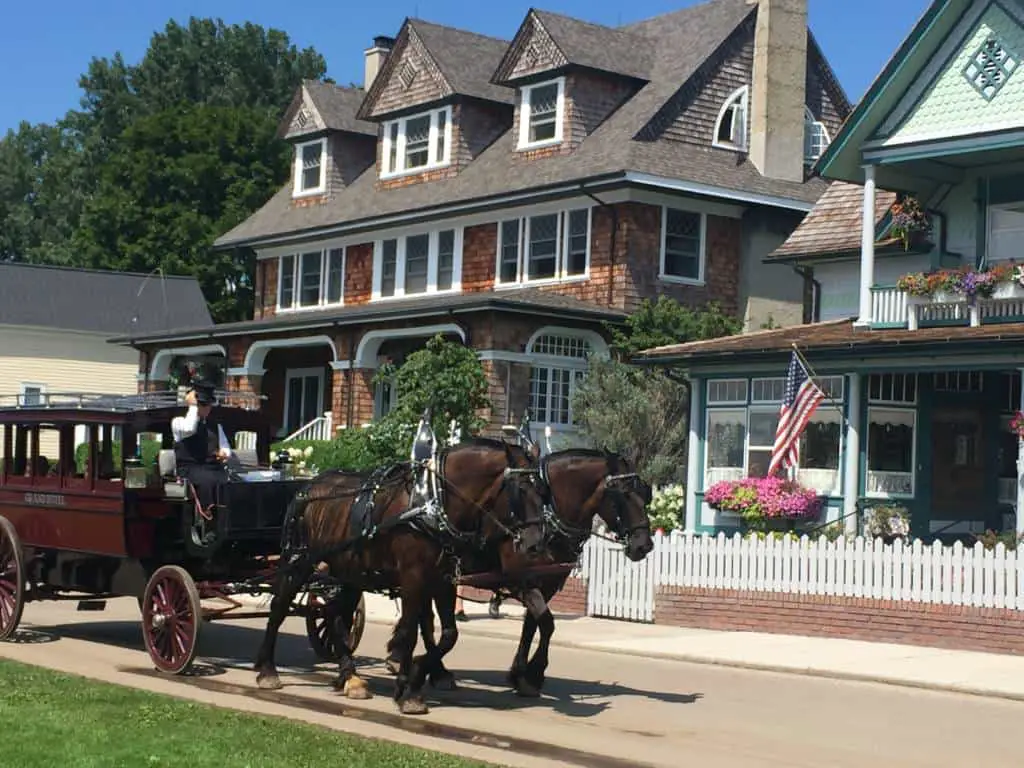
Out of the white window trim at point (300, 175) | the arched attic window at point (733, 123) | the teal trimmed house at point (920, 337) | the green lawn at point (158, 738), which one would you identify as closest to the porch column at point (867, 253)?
the teal trimmed house at point (920, 337)

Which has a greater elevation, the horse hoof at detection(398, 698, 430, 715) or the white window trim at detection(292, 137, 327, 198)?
the white window trim at detection(292, 137, 327, 198)

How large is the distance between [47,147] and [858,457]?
7463 cm

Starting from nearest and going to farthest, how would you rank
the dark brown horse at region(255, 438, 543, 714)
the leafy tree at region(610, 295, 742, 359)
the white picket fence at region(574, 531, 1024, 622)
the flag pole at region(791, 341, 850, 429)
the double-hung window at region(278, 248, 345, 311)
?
the dark brown horse at region(255, 438, 543, 714) < the white picket fence at region(574, 531, 1024, 622) < the flag pole at region(791, 341, 850, 429) < the leafy tree at region(610, 295, 742, 359) < the double-hung window at region(278, 248, 345, 311)

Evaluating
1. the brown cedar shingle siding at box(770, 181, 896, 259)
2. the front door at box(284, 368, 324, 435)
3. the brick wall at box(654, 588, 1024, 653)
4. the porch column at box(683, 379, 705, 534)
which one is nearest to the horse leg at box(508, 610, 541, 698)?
the brick wall at box(654, 588, 1024, 653)

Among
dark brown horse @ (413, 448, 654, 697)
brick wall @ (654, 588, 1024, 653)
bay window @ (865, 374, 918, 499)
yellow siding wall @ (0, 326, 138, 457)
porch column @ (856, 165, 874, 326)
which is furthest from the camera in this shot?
yellow siding wall @ (0, 326, 138, 457)

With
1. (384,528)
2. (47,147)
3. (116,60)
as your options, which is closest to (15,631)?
(384,528)

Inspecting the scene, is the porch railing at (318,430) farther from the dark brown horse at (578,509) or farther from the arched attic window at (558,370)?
the dark brown horse at (578,509)

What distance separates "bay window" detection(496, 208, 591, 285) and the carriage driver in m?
19.7

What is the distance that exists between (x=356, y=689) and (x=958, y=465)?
50.3 feet

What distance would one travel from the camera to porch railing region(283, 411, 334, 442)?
3784 centimetres

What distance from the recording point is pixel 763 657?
17.8m

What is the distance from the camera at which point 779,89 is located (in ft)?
120

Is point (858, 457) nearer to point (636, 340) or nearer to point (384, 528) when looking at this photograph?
point (636, 340)

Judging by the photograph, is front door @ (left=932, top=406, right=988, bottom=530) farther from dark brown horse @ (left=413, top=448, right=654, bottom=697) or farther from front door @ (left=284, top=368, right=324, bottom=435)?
front door @ (left=284, top=368, right=324, bottom=435)
